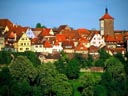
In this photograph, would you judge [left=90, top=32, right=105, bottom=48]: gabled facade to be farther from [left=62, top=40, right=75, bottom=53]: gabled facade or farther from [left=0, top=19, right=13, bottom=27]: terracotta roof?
[left=0, top=19, right=13, bottom=27]: terracotta roof

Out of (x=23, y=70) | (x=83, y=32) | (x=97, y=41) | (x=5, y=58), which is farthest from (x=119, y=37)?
(x=23, y=70)

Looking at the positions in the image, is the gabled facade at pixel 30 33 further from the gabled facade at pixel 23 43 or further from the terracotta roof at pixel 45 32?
the gabled facade at pixel 23 43

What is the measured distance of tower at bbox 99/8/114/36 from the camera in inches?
1475

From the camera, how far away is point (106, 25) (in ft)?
123

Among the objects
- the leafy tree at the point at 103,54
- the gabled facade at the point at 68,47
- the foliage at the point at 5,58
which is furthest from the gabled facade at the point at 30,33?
the foliage at the point at 5,58

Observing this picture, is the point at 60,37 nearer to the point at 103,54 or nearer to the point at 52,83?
the point at 103,54

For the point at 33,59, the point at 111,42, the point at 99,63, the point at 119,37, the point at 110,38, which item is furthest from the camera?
the point at 119,37

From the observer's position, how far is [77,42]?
114 ft

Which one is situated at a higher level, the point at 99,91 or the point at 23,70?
the point at 23,70

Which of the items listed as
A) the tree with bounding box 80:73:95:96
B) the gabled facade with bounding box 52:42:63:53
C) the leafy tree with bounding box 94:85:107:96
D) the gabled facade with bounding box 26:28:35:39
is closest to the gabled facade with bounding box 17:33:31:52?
the gabled facade with bounding box 52:42:63:53

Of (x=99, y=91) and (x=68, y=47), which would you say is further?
(x=68, y=47)

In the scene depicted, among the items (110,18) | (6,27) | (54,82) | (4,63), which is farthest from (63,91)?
(110,18)

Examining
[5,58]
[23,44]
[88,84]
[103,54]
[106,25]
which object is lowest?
[88,84]

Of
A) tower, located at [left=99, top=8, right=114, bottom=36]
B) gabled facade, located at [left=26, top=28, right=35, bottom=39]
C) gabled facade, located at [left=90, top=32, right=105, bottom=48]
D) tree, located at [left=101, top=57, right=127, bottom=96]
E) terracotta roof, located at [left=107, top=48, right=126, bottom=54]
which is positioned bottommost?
tree, located at [left=101, top=57, right=127, bottom=96]
